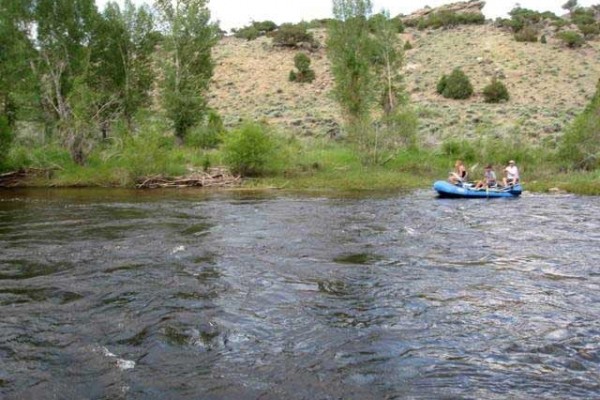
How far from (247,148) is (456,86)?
25.1m

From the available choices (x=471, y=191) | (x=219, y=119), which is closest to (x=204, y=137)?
(x=219, y=119)

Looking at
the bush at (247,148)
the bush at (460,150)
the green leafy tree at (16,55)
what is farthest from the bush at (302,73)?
the green leafy tree at (16,55)

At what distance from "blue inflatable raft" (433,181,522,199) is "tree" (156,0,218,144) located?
17.5 m

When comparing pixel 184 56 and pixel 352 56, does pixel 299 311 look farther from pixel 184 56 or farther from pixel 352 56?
pixel 184 56

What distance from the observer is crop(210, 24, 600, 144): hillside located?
4178 cm

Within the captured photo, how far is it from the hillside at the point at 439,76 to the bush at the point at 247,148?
1110 centimetres

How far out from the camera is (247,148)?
2917cm

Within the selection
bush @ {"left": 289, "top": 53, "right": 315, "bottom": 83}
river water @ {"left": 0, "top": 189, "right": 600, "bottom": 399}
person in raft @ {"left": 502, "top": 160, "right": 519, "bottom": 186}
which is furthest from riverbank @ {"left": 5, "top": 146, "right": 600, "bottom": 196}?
bush @ {"left": 289, "top": 53, "right": 315, "bottom": 83}

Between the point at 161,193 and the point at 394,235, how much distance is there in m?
13.9

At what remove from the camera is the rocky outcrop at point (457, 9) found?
71.4 metres

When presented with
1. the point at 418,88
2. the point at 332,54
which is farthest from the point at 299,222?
the point at 418,88

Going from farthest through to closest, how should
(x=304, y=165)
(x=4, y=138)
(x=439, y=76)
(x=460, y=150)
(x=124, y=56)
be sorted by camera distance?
(x=439, y=76) < (x=124, y=56) < (x=460, y=150) < (x=304, y=165) < (x=4, y=138)

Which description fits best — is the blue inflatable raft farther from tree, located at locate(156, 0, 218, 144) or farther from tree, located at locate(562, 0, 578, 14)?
tree, located at locate(562, 0, 578, 14)

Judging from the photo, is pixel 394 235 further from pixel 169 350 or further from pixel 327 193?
pixel 327 193
